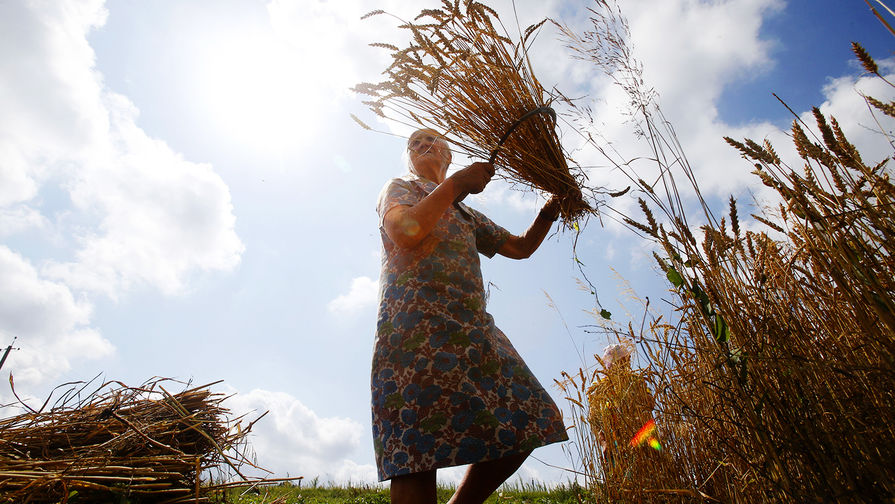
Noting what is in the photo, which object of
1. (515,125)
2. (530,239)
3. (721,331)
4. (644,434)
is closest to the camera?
(721,331)

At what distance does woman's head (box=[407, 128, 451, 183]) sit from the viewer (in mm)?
1734

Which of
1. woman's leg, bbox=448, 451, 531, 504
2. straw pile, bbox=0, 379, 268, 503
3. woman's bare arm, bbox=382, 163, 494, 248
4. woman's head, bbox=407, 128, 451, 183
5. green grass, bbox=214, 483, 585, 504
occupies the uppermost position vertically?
woman's head, bbox=407, 128, 451, 183

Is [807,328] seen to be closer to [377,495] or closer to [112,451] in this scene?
[112,451]

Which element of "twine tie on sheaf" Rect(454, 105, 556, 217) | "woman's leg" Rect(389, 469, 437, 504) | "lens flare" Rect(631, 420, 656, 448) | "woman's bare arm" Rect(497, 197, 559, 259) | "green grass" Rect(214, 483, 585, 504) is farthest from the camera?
"green grass" Rect(214, 483, 585, 504)

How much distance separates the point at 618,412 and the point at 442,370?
1001 mm

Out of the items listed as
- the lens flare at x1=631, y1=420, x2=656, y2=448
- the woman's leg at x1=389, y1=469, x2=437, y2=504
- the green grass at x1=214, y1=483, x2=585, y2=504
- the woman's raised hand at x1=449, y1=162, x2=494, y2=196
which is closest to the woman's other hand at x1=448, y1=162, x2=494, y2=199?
the woman's raised hand at x1=449, y1=162, x2=494, y2=196

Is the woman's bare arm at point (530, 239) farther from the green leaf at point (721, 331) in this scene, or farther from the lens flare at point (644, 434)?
the green leaf at point (721, 331)

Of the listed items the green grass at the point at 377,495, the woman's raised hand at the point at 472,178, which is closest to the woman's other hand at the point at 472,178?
the woman's raised hand at the point at 472,178

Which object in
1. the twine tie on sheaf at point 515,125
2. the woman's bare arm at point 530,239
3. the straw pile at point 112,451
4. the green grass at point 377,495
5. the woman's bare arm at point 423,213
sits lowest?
the green grass at point 377,495

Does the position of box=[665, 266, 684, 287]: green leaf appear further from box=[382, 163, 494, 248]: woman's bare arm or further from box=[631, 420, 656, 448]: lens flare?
box=[631, 420, 656, 448]: lens flare

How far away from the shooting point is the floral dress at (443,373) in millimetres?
1088

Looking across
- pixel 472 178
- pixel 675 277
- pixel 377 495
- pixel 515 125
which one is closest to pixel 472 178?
pixel 472 178

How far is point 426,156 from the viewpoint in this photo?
1734 mm

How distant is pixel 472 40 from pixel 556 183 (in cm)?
58
